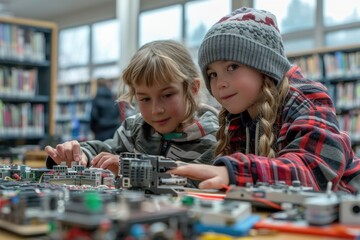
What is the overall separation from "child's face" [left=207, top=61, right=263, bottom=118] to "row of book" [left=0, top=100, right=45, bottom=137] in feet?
11.9

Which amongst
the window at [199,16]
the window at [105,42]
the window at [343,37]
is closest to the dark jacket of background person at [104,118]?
the window at [199,16]

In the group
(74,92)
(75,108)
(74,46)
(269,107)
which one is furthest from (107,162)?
(74,46)

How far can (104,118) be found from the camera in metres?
6.29

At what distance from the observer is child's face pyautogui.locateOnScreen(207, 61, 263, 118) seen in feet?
4.35

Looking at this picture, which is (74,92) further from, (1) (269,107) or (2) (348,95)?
(1) (269,107)

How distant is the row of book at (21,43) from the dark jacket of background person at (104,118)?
1.60 meters

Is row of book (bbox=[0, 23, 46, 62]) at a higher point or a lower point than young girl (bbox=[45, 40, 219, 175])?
higher

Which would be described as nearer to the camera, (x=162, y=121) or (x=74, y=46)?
(x=162, y=121)

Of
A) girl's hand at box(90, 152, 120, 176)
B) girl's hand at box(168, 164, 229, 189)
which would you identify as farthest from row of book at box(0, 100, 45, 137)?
girl's hand at box(168, 164, 229, 189)

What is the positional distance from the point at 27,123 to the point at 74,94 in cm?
432

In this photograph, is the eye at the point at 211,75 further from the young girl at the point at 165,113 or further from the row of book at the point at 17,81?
the row of book at the point at 17,81

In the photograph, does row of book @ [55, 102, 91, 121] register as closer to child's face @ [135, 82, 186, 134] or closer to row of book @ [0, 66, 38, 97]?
row of book @ [0, 66, 38, 97]

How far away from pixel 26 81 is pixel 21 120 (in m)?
0.37

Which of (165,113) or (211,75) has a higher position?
(211,75)
